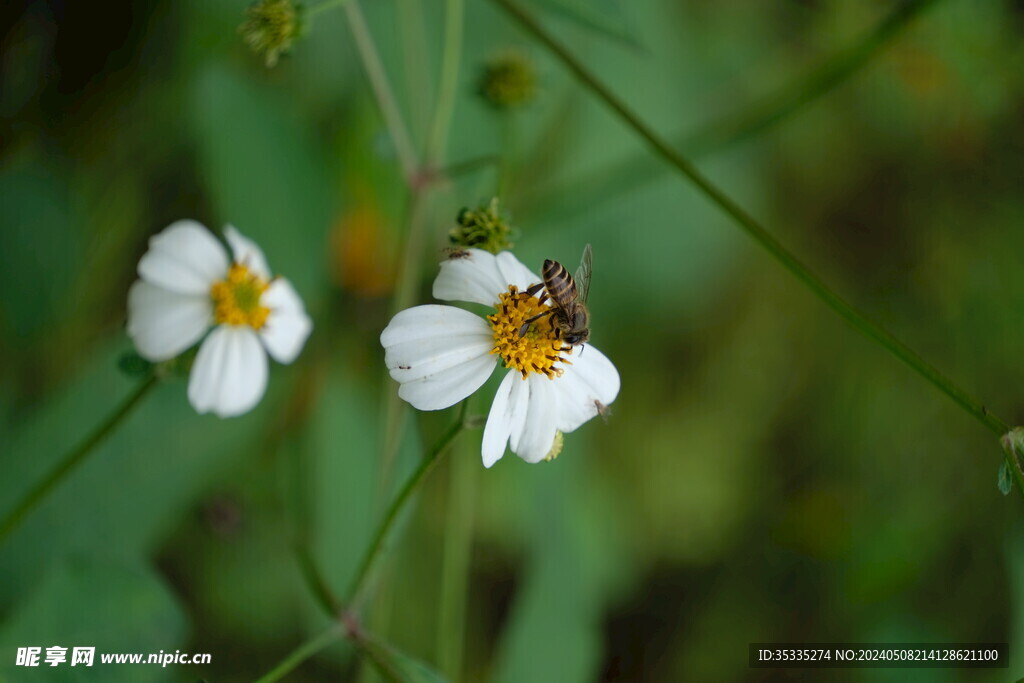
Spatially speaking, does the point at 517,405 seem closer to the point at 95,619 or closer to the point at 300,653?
the point at 300,653

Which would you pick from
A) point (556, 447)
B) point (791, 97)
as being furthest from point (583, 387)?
point (791, 97)

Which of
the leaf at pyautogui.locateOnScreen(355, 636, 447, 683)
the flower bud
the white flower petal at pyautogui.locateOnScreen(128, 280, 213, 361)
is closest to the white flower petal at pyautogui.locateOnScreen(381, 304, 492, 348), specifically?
the flower bud

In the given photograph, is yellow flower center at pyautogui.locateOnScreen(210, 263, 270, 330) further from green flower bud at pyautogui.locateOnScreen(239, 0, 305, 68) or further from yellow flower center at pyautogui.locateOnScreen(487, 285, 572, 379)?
yellow flower center at pyautogui.locateOnScreen(487, 285, 572, 379)

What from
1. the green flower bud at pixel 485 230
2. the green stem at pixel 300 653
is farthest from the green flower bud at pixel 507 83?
the green stem at pixel 300 653

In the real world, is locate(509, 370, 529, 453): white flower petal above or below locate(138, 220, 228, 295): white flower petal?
below

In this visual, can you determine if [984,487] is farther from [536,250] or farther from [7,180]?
[7,180]

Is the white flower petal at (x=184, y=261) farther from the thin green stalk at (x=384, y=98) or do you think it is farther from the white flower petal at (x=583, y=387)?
the white flower petal at (x=583, y=387)
